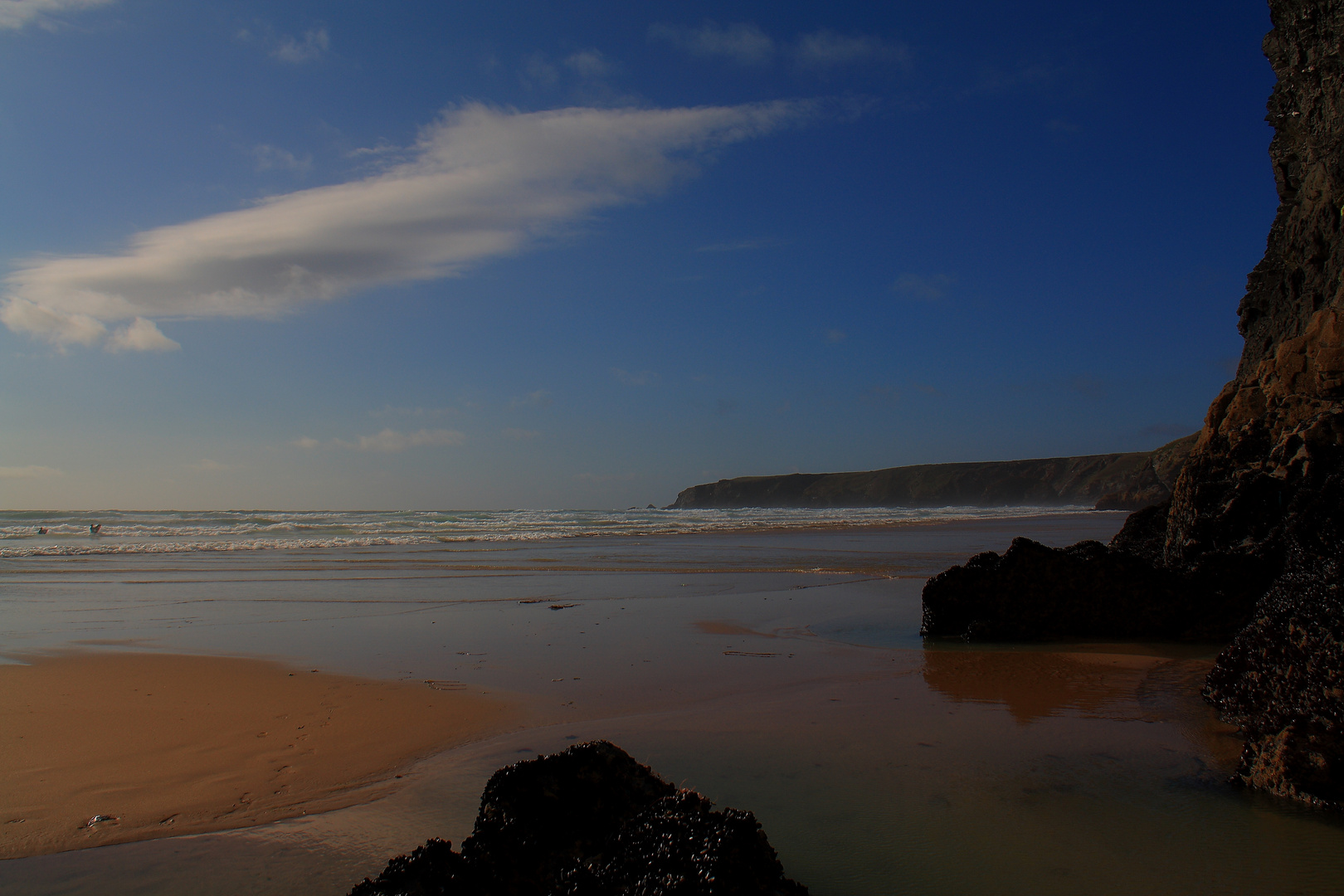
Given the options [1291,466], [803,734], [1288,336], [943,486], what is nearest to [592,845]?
[803,734]

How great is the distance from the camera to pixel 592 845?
2432mm

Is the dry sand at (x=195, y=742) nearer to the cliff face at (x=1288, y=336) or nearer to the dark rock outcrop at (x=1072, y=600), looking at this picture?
the dark rock outcrop at (x=1072, y=600)

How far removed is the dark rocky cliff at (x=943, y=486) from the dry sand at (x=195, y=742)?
75.0m

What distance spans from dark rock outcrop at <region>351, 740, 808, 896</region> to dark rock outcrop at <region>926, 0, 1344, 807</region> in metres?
2.63

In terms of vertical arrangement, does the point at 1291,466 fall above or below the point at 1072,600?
above

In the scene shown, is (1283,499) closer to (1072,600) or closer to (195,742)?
(1072,600)

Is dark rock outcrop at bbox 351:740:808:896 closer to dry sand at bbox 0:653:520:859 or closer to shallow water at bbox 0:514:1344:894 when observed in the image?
shallow water at bbox 0:514:1344:894

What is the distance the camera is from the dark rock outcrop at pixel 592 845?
2102 mm

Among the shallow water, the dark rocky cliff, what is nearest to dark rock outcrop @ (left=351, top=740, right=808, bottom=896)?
the shallow water

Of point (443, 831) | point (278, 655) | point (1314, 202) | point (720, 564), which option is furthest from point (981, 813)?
point (720, 564)

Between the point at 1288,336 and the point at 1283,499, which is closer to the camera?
the point at 1283,499

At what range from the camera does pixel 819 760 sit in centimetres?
381

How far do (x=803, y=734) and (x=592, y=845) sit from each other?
2.10 m

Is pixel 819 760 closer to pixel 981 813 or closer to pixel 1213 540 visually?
pixel 981 813
